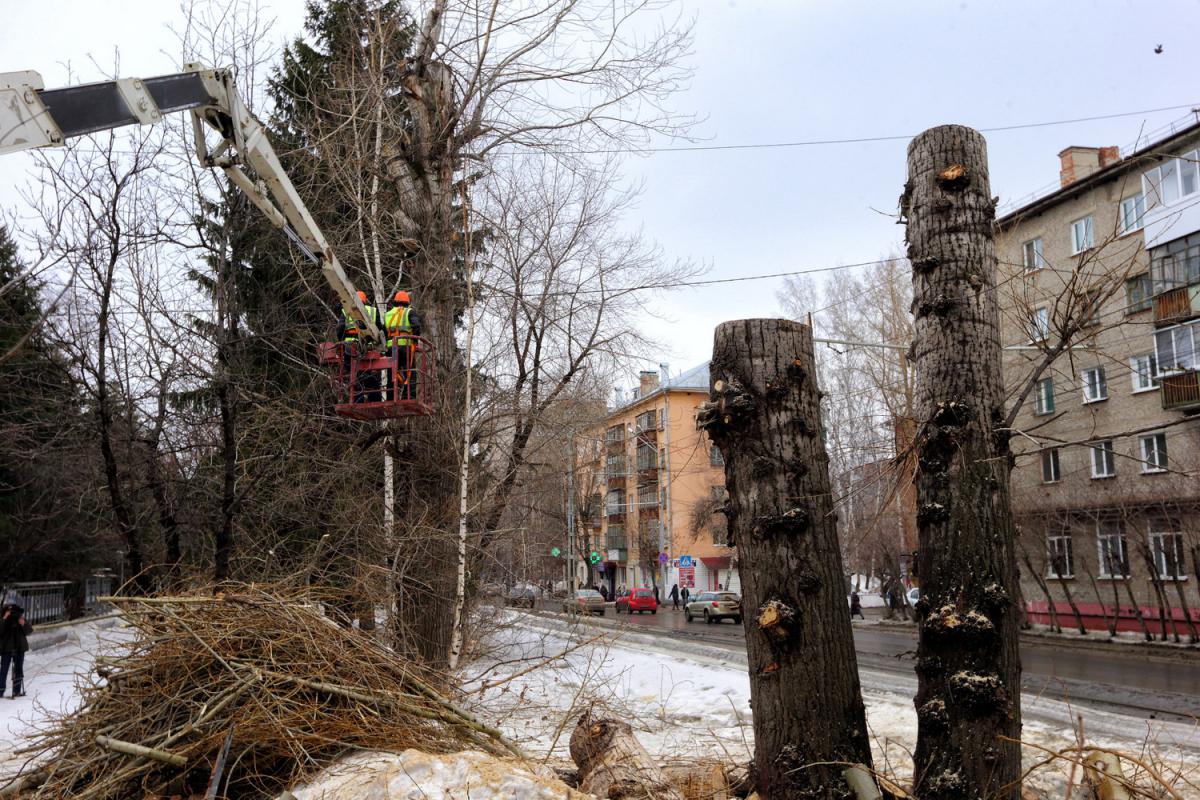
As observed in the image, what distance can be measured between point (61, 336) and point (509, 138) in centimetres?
809

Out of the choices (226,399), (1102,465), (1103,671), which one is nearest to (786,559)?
(226,399)

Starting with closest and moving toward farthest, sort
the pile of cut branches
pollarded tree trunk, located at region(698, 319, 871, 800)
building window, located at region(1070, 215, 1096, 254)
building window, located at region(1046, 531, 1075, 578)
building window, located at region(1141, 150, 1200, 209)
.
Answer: pollarded tree trunk, located at region(698, 319, 871, 800) → the pile of cut branches → building window, located at region(1141, 150, 1200, 209) → building window, located at region(1046, 531, 1075, 578) → building window, located at region(1070, 215, 1096, 254)

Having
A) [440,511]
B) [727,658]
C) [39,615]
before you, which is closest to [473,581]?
[440,511]

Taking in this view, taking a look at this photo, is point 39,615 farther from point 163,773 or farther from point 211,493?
point 163,773

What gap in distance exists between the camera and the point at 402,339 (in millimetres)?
11312

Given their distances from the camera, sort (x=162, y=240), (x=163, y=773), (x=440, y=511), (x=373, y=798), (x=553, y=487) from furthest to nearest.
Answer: (x=553, y=487), (x=162, y=240), (x=440, y=511), (x=163, y=773), (x=373, y=798)

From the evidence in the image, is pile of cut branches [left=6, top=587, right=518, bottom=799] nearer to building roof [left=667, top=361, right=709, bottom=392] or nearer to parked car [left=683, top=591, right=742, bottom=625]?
parked car [left=683, top=591, right=742, bottom=625]

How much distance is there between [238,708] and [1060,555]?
28.8 m

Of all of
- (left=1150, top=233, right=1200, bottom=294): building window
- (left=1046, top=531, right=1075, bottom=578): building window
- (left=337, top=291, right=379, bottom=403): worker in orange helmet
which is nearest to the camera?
(left=337, top=291, right=379, bottom=403): worker in orange helmet

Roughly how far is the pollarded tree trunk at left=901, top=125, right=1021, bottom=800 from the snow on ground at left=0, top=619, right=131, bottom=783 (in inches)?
229

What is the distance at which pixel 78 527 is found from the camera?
22.8m

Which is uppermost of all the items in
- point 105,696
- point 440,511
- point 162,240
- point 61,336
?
point 162,240

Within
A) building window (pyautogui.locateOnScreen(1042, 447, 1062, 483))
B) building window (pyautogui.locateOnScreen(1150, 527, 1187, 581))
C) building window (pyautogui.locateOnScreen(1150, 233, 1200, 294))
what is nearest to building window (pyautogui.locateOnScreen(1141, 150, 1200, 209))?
building window (pyautogui.locateOnScreen(1150, 233, 1200, 294))

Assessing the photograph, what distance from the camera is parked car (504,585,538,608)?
16.6 meters
